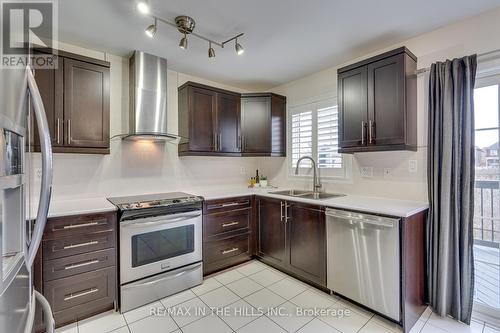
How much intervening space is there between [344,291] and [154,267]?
175 cm

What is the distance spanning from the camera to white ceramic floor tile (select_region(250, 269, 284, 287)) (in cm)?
260

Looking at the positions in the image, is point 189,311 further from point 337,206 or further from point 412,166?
point 412,166

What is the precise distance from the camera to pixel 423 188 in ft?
7.34

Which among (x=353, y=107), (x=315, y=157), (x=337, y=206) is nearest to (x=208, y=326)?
(x=337, y=206)

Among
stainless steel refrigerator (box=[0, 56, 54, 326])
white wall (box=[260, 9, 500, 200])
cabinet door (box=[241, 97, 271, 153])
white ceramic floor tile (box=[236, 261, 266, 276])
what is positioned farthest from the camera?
cabinet door (box=[241, 97, 271, 153])

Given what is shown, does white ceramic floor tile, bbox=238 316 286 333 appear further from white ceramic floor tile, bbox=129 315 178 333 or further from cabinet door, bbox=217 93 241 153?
cabinet door, bbox=217 93 241 153

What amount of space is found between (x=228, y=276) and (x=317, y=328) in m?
1.15

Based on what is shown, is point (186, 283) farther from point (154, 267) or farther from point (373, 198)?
point (373, 198)

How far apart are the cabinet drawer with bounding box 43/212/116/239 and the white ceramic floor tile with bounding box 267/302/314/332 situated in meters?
1.57

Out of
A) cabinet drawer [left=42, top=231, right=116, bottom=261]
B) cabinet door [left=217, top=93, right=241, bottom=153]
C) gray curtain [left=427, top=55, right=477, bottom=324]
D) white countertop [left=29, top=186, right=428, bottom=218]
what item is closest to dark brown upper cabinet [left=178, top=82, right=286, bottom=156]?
cabinet door [left=217, top=93, right=241, bottom=153]

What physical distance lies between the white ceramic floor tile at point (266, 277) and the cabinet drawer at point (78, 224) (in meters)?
1.55

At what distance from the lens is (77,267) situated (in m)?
1.93

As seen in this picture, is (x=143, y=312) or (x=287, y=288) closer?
(x=143, y=312)

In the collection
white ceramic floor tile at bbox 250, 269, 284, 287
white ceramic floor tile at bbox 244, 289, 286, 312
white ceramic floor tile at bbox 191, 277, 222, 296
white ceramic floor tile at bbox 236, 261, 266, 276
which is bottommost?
white ceramic floor tile at bbox 244, 289, 286, 312
